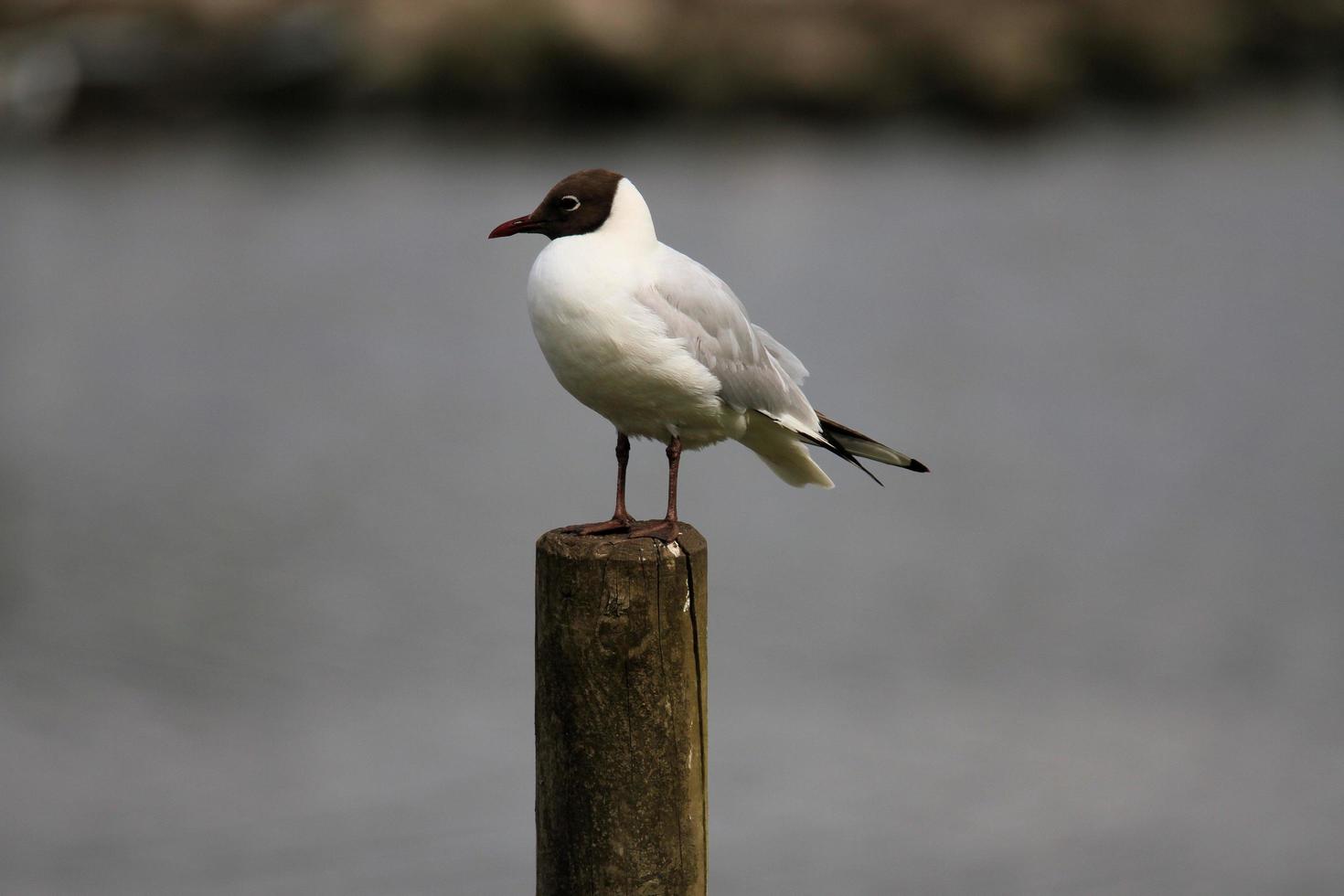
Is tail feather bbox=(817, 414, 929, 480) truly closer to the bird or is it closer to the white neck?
the bird

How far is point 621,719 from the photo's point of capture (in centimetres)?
279

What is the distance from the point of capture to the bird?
3.11 metres

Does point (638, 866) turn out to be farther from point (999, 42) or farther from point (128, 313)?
point (999, 42)

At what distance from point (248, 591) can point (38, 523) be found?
2.01 meters

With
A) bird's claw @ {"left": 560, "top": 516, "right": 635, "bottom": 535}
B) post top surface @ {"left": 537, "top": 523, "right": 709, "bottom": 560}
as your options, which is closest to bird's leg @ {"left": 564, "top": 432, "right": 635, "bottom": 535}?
bird's claw @ {"left": 560, "top": 516, "right": 635, "bottom": 535}

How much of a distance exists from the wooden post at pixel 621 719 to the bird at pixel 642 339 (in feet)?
0.55

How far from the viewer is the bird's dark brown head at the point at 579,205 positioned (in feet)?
10.5

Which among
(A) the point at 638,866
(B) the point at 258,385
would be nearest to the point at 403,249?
(B) the point at 258,385

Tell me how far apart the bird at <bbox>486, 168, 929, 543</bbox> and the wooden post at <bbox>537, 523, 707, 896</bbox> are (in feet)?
0.55

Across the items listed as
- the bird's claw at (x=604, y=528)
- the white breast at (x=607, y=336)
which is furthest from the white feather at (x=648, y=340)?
the bird's claw at (x=604, y=528)

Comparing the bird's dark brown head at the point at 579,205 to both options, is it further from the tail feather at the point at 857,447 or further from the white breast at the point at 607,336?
the tail feather at the point at 857,447

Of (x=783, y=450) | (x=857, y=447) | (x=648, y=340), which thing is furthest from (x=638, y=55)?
(x=648, y=340)

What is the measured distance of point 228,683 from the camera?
7660 mm

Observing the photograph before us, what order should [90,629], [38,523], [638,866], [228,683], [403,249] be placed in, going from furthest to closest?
[403,249] < [38,523] < [90,629] < [228,683] < [638,866]
